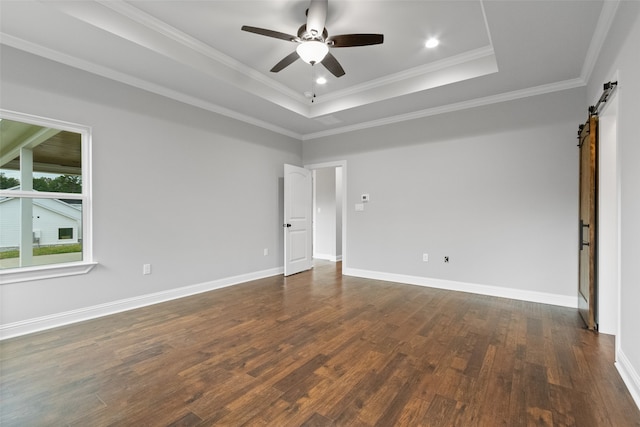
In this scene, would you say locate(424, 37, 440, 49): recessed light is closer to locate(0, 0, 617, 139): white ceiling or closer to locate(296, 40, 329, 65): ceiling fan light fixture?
locate(0, 0, 617, 139): white ceiling

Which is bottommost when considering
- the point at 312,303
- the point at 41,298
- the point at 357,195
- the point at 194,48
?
the point at 312,303

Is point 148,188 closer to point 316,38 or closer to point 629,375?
point 316,38

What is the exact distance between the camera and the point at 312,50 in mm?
2477

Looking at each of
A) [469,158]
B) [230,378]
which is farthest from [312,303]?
[469,158]

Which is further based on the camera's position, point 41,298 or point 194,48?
point 194,48

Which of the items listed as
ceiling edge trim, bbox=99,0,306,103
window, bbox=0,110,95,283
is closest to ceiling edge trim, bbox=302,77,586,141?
ceiling edge trim, bbox=99,0,306,103

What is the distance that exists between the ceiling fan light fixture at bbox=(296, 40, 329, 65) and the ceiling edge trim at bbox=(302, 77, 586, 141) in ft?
8.44

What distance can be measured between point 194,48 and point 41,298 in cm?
305

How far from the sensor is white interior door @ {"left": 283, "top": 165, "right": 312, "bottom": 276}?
527cm

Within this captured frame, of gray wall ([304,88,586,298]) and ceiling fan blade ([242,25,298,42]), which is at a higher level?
ceiling fan blade ([242,25,298,42])

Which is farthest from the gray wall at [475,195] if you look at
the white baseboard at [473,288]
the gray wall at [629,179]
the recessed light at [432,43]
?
the gray wall at [629,179]

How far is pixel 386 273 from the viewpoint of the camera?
16.1ft

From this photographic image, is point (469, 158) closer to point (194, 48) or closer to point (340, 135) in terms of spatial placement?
point (340, 135)

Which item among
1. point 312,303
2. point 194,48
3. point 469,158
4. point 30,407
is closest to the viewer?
point 30,407
